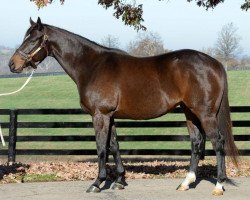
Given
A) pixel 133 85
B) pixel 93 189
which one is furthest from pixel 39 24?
pixel 93 189

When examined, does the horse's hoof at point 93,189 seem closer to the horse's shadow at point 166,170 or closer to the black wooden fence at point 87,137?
the horse's shadow at point 166,170

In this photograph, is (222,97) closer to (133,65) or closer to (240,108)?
(133,65)

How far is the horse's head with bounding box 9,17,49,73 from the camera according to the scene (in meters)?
7.44

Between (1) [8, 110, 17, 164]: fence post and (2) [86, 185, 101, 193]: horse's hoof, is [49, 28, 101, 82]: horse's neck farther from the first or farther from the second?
(1) [8, 110, 17, 164]: fence post

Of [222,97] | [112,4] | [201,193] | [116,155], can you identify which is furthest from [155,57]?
[112,4]

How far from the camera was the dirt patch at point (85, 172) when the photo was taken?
328 inches

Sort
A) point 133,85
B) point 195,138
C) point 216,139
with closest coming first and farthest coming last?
point 216,139
point 133,85
point 195,138

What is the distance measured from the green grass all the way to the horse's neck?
36.8ft

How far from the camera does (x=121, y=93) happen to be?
7223mm

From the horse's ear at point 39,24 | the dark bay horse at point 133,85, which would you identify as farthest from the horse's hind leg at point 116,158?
the horse's ear at point 39,24

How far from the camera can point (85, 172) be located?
864 cm

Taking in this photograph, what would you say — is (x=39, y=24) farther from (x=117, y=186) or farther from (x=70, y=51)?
(x=117, y=186)

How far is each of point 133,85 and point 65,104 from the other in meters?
30.0

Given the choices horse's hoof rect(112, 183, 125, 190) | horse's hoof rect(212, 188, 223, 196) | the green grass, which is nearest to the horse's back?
horse's hoof rect(112, 183, 125, 190)
